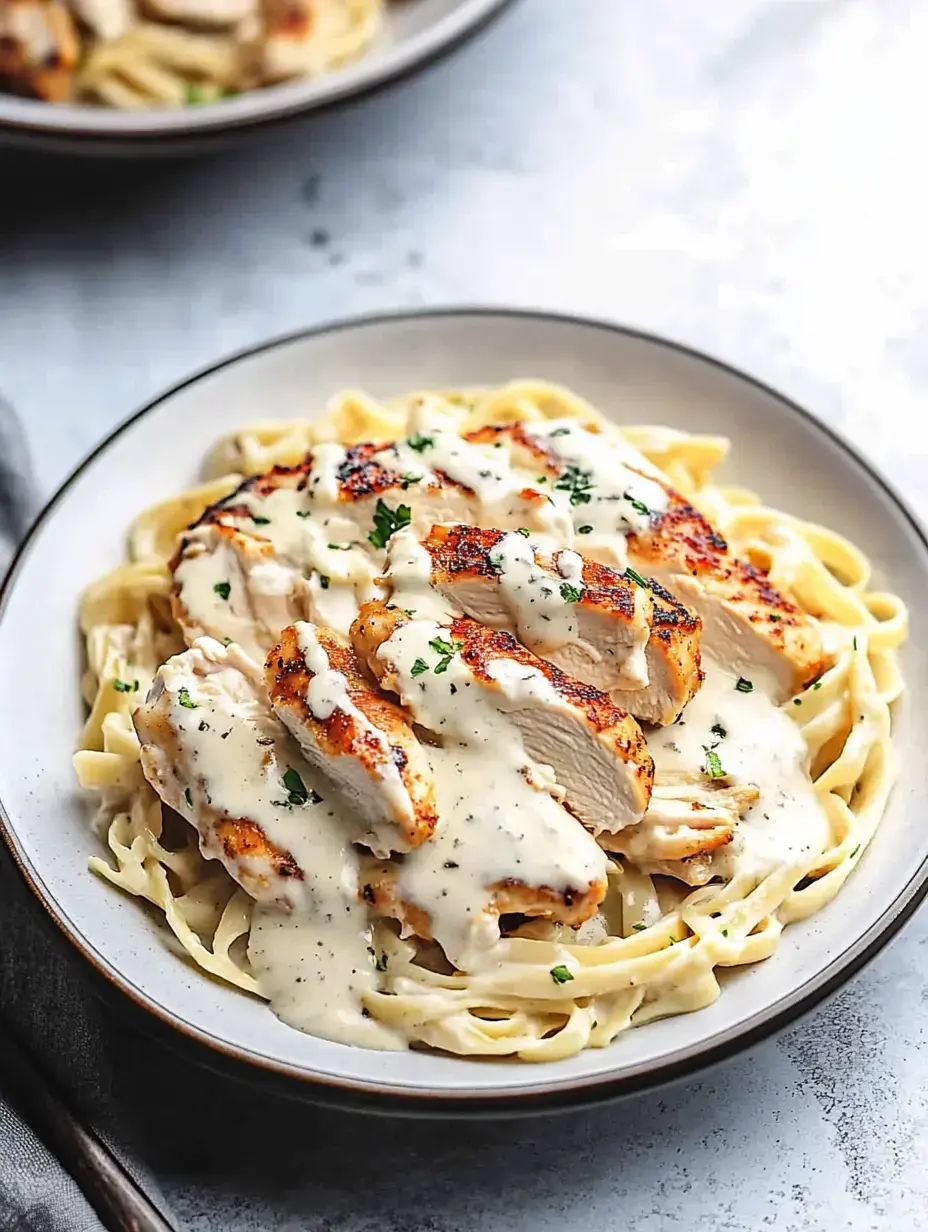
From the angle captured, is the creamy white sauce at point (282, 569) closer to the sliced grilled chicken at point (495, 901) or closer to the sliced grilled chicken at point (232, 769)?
the sliced grilled chicken at point (232, 769)

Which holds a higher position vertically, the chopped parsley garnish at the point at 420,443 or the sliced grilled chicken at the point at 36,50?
the sliced grilled chicken at the point at 36,50

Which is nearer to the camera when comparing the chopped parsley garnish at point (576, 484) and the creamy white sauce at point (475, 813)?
the creamy white sauce at point (475, 813)

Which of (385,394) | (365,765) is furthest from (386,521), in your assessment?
(385,394)

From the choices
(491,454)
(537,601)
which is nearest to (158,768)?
(537,601)

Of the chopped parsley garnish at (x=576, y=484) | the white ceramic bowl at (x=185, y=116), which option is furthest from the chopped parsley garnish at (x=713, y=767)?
the white ceramic bowl at (x=185, y=116)

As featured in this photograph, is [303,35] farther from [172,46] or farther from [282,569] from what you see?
[282,569]

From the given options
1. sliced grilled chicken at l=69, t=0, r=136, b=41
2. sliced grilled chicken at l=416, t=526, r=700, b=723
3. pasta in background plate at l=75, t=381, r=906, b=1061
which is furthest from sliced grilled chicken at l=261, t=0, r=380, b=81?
sliced grilled chicken at l=416, t=526, r=700, b=723
